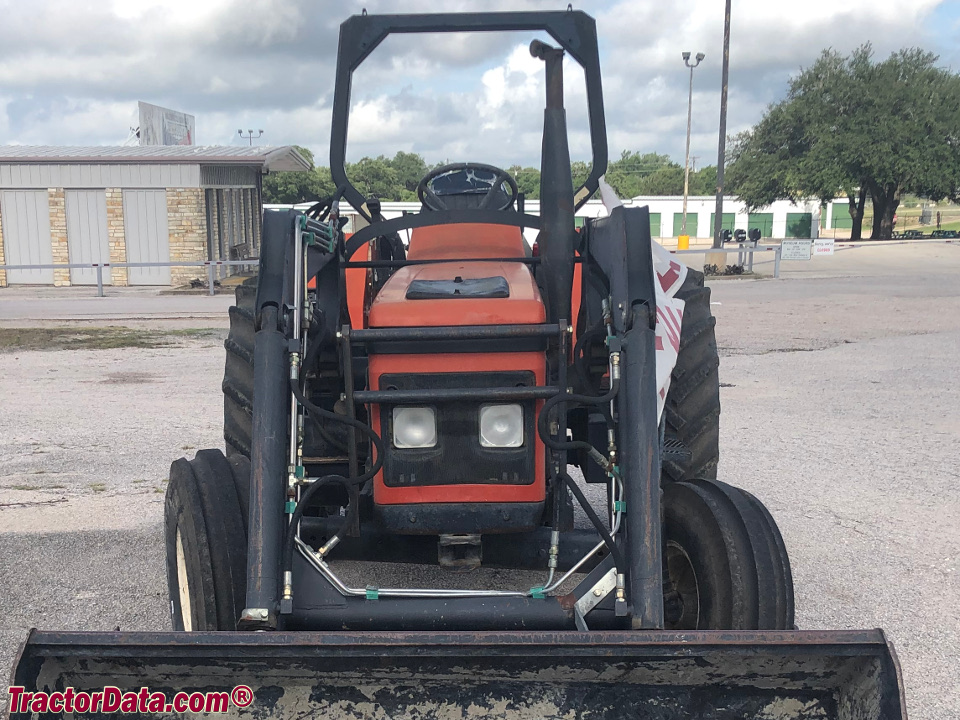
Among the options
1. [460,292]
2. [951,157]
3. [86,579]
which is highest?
[951,157]

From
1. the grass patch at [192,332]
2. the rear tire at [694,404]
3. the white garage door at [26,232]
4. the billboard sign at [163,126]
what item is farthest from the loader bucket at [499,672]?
the billboard sign at [163,126]

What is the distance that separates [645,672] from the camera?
7.48 feet

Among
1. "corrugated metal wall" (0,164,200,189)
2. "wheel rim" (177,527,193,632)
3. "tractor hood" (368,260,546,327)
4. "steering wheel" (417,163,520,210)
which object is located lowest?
"wheel rim" (177,527,193,632)

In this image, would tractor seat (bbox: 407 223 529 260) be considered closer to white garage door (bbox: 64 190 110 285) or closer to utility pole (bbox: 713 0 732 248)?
white garage door (bbox: 64 190 110 285)

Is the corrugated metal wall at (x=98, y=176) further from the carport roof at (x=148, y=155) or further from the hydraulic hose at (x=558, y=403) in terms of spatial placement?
the hydraulic hose at (x=558, y=403)

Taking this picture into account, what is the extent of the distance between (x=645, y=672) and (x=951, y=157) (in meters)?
46.9

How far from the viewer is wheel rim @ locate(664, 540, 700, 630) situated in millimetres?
3072

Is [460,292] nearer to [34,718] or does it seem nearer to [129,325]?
[34,718]

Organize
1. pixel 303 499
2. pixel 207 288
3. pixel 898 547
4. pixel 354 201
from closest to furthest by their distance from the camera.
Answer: pixel 303 499 → pixel 354 201 → pixel 898 547 → pixel 207 288

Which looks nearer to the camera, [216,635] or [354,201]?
[216,635]

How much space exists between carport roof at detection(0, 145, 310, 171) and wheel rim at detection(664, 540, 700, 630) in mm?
19826

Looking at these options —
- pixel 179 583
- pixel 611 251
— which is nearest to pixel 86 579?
pixel 179 583

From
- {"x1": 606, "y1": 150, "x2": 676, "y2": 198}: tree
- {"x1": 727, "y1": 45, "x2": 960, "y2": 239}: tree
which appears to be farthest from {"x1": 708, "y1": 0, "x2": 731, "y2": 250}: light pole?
{"x1": 606, "y1": 150, "x2": 676, "y2": 198}: tree

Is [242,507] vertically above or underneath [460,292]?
underneath
